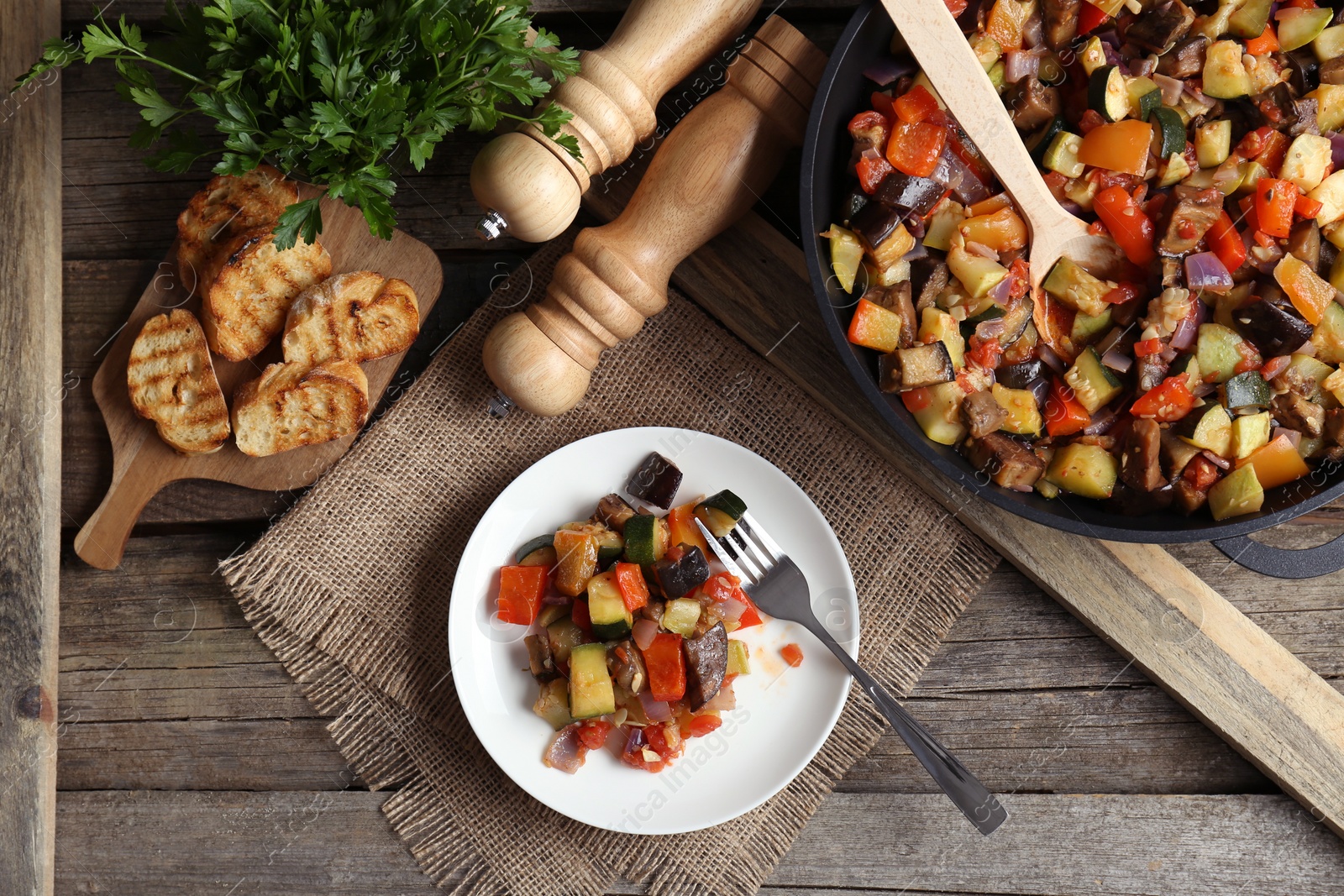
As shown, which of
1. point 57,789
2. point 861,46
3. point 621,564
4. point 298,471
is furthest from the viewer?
point 57,789

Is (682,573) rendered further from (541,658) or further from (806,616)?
(541,658)

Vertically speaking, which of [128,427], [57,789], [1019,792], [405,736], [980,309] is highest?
[128,427]

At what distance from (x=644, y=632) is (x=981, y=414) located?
1.11 meters

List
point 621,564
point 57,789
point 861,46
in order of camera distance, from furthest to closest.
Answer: point 57,789 → point 621,564 → point 861,46

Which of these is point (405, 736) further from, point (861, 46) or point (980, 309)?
point (861, 46)

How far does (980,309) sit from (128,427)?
259 centimetres

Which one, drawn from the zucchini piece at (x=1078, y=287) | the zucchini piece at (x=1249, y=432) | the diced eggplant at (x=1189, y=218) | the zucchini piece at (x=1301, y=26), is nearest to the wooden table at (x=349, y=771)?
the zucchini piece at (x=1249, y=432)

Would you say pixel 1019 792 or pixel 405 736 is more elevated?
pixel 405 736

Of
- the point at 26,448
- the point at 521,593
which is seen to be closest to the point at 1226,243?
the point at 521,593

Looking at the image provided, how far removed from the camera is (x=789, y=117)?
235 centimetres

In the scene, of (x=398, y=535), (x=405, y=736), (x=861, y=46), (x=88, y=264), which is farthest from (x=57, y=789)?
(x=861, y=46)

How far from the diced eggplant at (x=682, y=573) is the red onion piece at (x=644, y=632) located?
0.31 ft

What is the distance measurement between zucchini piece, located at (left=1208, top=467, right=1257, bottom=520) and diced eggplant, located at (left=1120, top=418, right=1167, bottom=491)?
0.13 metres

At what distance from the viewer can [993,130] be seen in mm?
2211
